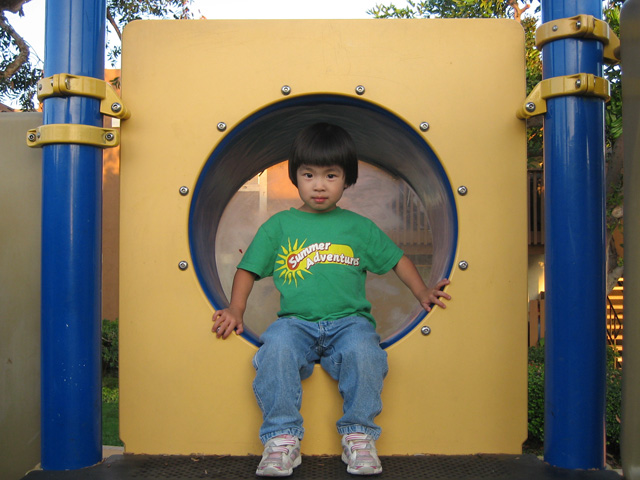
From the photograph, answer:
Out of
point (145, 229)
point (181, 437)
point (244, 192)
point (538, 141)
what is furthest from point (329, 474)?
point (538, 141)

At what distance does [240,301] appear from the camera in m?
1.75

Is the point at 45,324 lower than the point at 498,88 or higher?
lower

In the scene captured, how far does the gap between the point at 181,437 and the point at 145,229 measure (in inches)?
22.2

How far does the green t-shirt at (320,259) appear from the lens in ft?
5.77

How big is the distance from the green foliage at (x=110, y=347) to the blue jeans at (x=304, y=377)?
151 inches

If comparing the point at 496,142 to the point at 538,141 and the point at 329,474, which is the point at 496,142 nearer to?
the point at 329,474

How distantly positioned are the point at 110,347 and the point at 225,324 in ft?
13.8

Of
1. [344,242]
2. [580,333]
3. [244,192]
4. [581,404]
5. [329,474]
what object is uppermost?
[244,192]

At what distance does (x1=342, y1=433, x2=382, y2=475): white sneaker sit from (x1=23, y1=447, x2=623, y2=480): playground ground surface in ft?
0.07

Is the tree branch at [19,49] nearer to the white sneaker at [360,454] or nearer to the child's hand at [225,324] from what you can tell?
the child's hand at [225,324]

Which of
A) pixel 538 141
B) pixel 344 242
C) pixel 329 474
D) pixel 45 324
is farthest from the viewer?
pixel 538 141

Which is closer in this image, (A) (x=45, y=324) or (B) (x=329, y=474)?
(B) (x=329, y=474)

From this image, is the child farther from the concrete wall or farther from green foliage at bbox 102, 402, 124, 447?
green foliage at bbox 102, 402, 124, 447

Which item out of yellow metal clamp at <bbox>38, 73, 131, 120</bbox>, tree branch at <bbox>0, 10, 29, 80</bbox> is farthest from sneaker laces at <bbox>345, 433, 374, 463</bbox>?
tree branch at <bbox>0, 10, 29, 80</bbox>
